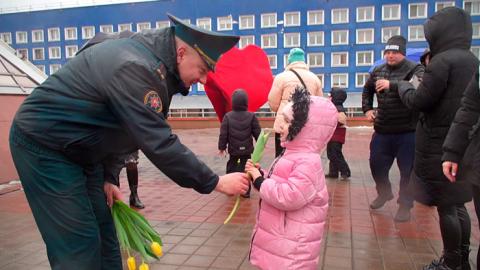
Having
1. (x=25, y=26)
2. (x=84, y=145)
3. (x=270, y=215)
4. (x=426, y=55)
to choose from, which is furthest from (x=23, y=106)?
(x=25, y=26)

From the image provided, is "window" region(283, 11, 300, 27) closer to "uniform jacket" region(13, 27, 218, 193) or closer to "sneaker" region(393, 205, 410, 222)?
"sneaker" region(393, 205, 410, 222)

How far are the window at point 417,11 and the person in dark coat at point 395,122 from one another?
114 ft

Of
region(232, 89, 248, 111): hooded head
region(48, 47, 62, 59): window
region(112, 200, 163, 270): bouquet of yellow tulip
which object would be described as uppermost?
region(48, 47, 62, 59): window

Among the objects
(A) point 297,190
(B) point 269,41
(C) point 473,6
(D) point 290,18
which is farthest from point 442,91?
(C) point 473,6

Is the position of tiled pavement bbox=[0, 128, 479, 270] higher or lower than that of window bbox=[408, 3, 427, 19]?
lower

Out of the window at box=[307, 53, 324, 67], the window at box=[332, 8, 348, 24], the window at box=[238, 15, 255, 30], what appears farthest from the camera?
the window at box=[238, 15, 255, 30]

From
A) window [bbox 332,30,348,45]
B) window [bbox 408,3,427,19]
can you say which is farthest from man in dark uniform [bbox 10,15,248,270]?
window [bbox 408,3,427,19]

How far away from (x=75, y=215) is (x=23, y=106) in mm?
616

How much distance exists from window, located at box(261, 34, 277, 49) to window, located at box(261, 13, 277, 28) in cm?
94

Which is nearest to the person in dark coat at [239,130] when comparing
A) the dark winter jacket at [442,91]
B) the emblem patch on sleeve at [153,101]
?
the dark winter jacket at [442,91]

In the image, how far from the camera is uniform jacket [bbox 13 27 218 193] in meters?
1.90

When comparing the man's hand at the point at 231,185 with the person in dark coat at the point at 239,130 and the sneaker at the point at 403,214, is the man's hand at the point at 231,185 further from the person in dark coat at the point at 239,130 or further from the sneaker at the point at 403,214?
the person in dark coat at the point at 239,130

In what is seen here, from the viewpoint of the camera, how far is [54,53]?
1785 inches

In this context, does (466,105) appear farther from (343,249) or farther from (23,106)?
(23,106)
